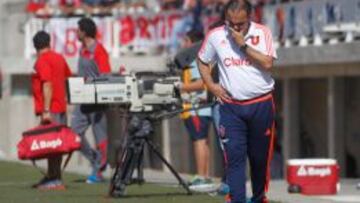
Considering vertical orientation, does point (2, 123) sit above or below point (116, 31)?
below

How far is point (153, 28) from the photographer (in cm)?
2622

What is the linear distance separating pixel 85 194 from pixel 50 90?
1744mm

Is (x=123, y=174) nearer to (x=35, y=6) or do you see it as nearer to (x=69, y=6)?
(x=69, y=6)

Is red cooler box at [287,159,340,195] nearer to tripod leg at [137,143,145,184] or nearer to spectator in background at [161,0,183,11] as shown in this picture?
tripod leg at [137,143,145,184]

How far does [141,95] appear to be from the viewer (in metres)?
13.3

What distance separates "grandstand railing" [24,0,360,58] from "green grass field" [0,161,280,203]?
630 cm

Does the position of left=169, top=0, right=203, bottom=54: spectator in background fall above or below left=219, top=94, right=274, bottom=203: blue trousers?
above

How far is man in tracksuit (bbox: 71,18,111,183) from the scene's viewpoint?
15453 mm

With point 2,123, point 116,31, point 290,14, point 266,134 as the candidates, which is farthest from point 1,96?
point 266,134

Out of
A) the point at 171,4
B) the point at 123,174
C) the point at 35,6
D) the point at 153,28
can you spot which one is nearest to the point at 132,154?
the point at 123,174

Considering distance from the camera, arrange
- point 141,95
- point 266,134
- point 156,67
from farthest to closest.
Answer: point 156,67
point 141,95
point 266,134

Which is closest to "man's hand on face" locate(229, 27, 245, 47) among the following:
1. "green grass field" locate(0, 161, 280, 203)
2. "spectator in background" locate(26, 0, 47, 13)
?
"green grass field" locate(0, 161, 280, 203)

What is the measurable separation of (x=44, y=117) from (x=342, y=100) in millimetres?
8853

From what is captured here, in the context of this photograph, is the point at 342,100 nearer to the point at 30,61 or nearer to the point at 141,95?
the point at 30,61
